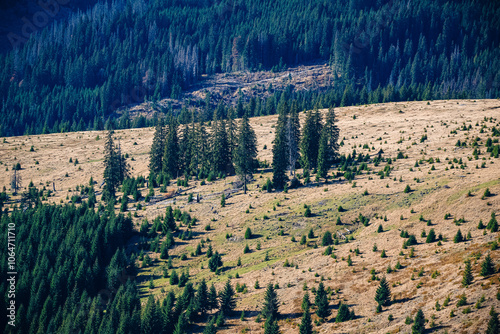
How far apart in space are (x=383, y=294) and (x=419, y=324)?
672cm

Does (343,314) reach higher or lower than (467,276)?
lower

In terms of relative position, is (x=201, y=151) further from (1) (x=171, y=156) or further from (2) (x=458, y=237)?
(2) (x=458, y=237)

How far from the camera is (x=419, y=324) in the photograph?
3803 cm

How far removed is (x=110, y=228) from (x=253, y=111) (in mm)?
90421

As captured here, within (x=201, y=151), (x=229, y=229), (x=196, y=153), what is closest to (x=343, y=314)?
(x=229, y=229)

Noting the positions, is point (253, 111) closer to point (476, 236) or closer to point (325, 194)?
point (325, 194)

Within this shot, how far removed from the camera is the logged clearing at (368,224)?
44.3m

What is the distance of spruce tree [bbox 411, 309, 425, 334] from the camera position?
37.9 metres

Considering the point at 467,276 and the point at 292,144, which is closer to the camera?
the point at 467,276

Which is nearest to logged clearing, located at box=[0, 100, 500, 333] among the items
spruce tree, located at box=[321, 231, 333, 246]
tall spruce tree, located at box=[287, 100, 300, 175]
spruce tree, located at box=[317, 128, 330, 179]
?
spruce tree, located at box=[321, 231, 333, 246]

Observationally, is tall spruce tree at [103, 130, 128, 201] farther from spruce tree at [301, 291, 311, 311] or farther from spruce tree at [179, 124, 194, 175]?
A: spruce tree at [301, 291, 311, 311]

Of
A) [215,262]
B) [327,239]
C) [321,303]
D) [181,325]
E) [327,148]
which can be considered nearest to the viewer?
[321,303]

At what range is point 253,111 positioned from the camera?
154m

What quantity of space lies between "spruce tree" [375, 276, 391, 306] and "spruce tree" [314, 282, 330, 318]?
5080mm
